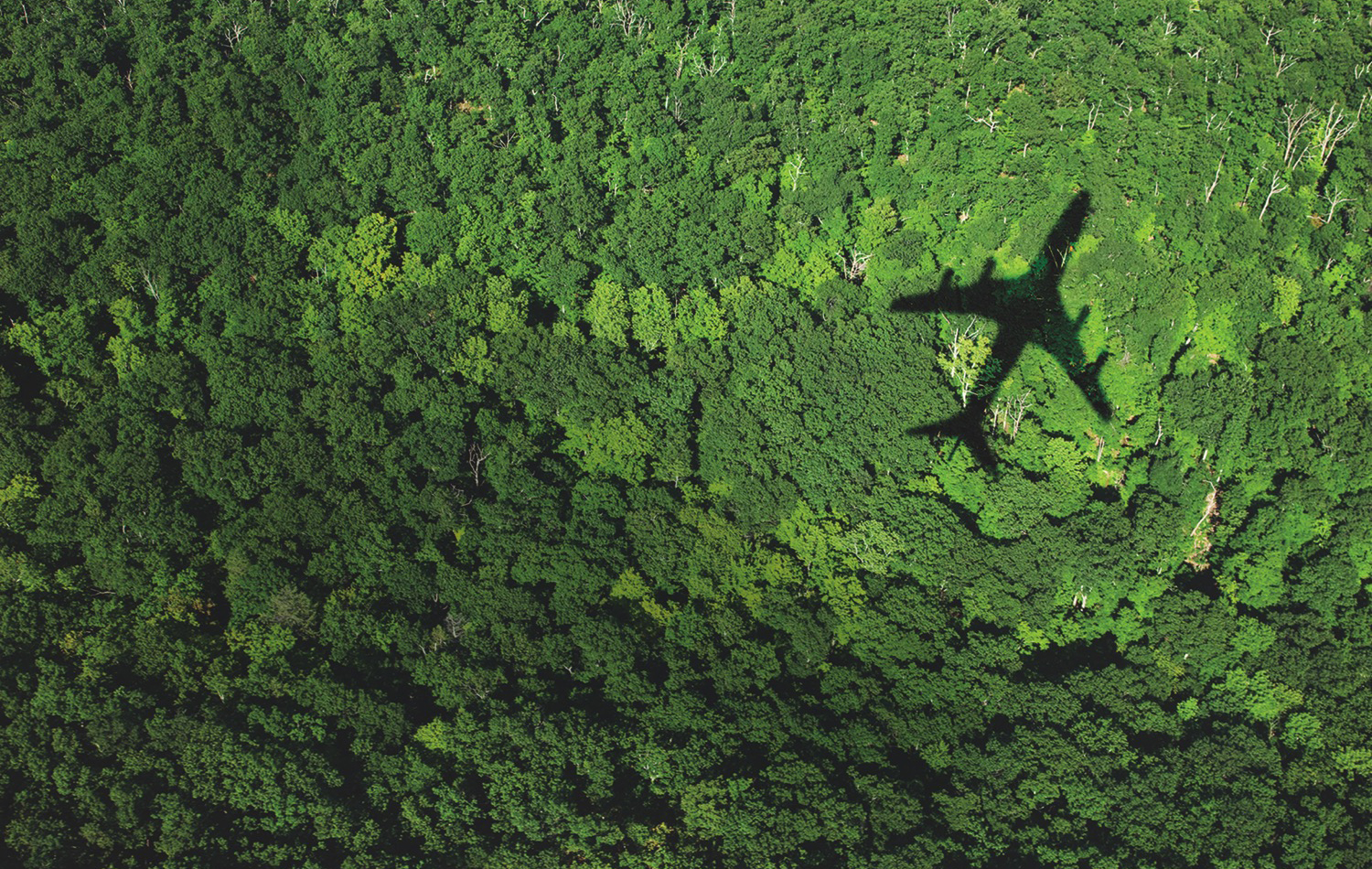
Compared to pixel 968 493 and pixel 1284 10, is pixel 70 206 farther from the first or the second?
pixel 1284 10

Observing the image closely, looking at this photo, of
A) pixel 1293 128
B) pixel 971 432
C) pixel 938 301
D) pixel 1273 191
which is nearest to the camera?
pixel 971 432

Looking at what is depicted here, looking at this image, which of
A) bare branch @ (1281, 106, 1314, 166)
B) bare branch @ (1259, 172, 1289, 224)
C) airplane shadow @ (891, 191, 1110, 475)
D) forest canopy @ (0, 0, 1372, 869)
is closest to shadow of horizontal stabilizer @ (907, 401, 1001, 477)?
forest canopy @ (0, 0, 1372, 869)

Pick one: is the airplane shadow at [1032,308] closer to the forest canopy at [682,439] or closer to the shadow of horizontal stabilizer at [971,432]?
the forest canopy at [682,439]

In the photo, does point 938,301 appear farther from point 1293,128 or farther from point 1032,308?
point 1293,128

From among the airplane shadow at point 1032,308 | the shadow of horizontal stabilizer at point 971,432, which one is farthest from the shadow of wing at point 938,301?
the shadow of horizontal stabilizer at point 971,432

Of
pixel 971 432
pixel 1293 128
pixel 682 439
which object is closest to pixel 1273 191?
pixel 1293 128

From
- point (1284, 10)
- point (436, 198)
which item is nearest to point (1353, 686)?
point (1284, 10)
